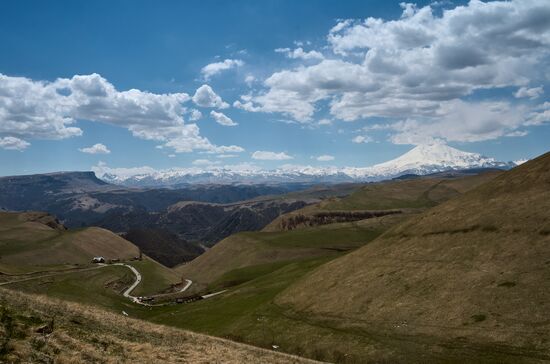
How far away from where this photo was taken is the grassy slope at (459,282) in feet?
169

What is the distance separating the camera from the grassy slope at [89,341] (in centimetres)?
2480

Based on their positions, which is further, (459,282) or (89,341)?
(459,282)

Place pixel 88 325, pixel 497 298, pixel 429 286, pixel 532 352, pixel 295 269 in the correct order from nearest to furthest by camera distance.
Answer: pixel 88 325, pixel 532 352, pixel 497 298, pixel 429 286, pixel 295 269

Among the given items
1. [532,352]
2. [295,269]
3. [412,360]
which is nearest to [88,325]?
[412,360]

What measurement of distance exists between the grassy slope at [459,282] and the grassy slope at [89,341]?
23864 mm

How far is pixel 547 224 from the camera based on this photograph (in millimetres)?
67500

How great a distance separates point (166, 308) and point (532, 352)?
327ft

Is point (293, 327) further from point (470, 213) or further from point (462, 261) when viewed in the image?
point (470, 213)

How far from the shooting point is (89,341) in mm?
Result: 29312

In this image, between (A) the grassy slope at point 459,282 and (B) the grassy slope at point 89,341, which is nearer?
(B) the grassy slope at point 89,341

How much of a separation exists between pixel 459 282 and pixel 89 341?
170ft

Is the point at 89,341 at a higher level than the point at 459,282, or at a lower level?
higher

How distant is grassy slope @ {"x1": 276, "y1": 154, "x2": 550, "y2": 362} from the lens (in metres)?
51.5

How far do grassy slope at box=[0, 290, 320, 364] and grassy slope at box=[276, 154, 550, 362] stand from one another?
23.9 metres
